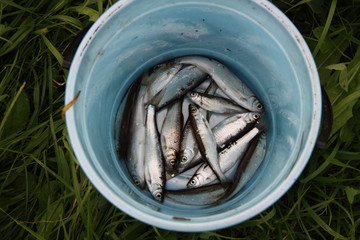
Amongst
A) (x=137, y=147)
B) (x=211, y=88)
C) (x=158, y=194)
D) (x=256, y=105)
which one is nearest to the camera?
(x=158, y=194)

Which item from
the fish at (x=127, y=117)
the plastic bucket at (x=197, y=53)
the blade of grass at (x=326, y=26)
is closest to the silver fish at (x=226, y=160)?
the plastic bucket at (x=197, y=53)

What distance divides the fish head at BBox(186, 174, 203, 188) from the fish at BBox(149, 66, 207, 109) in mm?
483

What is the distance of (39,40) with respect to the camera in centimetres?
238

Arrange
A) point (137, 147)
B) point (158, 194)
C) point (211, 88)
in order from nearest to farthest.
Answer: point (158, 194) < point (137, 147) < point (211, 88)

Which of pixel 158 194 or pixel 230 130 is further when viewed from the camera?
pixel 230 130

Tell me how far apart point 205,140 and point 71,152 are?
75 cm

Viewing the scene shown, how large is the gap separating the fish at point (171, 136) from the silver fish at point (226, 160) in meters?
0.15

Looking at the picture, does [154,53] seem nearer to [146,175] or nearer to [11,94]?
[146,175]

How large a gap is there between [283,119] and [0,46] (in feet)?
6.00

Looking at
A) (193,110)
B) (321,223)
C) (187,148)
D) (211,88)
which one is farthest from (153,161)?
(321,223)

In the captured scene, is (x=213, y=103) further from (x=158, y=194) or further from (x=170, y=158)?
(x=158, y=194)

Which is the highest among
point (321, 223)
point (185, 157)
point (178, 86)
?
point (178, 86)

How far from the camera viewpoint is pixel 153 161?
6.79 ft

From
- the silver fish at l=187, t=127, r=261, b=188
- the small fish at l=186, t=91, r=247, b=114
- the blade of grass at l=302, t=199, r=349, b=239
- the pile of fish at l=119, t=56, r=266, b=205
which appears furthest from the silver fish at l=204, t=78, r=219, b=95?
the blade of grass at l=302, t=199, r=349, b=239
